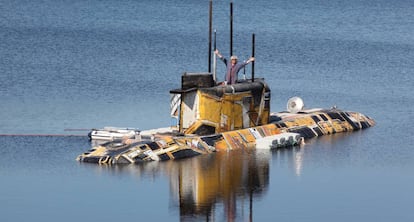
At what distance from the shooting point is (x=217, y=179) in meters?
49.5

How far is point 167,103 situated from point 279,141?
40.1 feet

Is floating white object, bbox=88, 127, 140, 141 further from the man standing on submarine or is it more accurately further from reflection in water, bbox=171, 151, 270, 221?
the man standing on submarine

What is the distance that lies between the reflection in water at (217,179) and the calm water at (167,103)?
7cm

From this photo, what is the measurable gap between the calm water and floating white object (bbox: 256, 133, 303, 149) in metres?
0.49

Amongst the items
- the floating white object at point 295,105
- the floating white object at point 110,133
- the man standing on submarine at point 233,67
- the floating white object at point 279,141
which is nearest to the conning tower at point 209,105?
the man standing on submarine at point 233,67

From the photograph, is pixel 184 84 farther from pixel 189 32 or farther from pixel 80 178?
pixel 189 32

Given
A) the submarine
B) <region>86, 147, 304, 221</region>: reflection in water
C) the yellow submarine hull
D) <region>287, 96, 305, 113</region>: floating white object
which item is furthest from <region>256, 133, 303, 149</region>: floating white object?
<region>287, 96, 305, 113</region>: floating white object

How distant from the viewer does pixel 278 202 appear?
4641 cm

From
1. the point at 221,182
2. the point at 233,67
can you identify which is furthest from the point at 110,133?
the point at 221,182

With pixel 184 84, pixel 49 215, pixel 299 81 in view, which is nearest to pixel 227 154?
pixel 184 84

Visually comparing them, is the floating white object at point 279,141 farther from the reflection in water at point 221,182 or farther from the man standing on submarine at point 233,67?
the man standing on submarine at point 233,67

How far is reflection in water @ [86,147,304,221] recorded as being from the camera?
44.4m

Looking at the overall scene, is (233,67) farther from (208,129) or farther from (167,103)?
(167,103)

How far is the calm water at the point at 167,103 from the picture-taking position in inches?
1795
